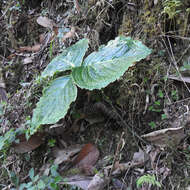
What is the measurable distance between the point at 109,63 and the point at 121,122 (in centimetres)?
44

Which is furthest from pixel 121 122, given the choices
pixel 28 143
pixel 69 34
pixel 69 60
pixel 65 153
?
pixel 69 34

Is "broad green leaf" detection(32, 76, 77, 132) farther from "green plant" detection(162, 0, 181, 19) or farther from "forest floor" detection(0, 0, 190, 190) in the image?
"green plant" detection(162, 0, 181, 19)

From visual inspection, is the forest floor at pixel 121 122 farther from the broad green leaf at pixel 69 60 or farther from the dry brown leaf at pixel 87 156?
the broad green leaf at pixel 69 60

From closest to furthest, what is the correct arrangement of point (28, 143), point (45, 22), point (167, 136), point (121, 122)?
point (167, 136), point (121, 122), point (28, 143), point (45, 22)

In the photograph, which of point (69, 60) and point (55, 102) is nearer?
point (55, 102)

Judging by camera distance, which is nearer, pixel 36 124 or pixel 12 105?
pixel 36 124

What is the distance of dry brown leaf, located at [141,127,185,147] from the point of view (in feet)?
4.36

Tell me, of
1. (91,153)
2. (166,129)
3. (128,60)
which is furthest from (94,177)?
(128,60)

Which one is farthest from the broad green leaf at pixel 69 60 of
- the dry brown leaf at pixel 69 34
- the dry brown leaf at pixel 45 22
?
the dry brown leaf at pixel 45 22

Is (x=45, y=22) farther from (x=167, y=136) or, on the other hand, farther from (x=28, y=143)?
(x=167, y=136)

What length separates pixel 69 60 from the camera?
1.72 m

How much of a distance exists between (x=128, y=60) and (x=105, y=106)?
43 cm

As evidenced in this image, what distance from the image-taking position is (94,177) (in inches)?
56.7

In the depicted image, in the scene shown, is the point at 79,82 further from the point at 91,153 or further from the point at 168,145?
the point at 168,145
